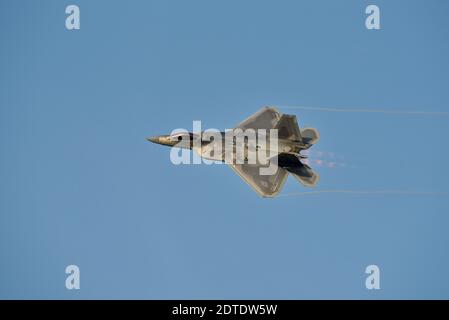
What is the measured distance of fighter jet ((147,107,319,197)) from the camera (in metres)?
53.8

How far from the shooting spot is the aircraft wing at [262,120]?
5994 cm

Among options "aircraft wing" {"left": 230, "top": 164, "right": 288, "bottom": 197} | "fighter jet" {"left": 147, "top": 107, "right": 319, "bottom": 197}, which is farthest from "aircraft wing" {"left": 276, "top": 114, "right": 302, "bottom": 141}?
"aircraft wing" {"left": 230, "top": 164, "right": 288, "bottom": 197}

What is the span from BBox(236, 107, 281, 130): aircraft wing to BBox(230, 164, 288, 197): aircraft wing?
19.4 ft

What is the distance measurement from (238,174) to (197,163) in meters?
4.42

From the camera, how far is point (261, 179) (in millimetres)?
54500

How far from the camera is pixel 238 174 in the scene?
55.2m

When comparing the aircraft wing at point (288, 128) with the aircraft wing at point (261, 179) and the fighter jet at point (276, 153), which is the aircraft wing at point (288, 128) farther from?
the aircraft wing at point (261, 179)

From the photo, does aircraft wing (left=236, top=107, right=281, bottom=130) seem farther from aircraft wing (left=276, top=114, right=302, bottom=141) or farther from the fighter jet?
aircraft wing (left=276, top=114, right=302, bottom=141)

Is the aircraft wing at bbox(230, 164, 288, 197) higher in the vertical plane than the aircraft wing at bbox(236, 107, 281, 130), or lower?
lower

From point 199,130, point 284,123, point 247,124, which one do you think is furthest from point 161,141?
point 284,123

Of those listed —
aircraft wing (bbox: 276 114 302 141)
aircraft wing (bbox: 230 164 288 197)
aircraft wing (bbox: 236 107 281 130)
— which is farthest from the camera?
aircraft wing (bbox: 236 107 281 130)

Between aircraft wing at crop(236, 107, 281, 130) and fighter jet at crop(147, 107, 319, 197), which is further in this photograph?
aircraft wing at crop(236, 107, 281, 130)
